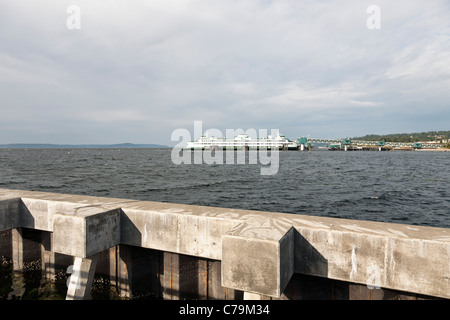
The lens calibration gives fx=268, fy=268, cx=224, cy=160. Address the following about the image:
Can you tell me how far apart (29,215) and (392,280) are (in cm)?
705

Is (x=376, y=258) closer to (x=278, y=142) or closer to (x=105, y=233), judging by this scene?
(x=105, y=233)

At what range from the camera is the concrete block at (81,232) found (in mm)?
4168

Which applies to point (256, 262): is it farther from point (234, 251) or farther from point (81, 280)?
point (81, 280)

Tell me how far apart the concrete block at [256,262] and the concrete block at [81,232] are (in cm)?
229

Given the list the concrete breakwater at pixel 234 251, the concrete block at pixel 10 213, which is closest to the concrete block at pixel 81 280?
the concrete breakwater at pixel 234 251

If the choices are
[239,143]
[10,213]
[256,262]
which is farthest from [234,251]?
[239,143]

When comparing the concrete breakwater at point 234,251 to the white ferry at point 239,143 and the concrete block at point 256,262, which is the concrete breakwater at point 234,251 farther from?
the white ferry at point 239,143

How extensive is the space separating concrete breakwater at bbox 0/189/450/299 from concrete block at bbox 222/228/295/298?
12 mm

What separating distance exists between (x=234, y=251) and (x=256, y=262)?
0.30 m

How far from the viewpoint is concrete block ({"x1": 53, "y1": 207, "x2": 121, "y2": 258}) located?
4168mm

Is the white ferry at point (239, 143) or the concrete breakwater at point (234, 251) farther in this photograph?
the white ferry at point (239, 143)

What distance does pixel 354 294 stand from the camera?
162 inches

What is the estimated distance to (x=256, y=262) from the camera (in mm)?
3223
